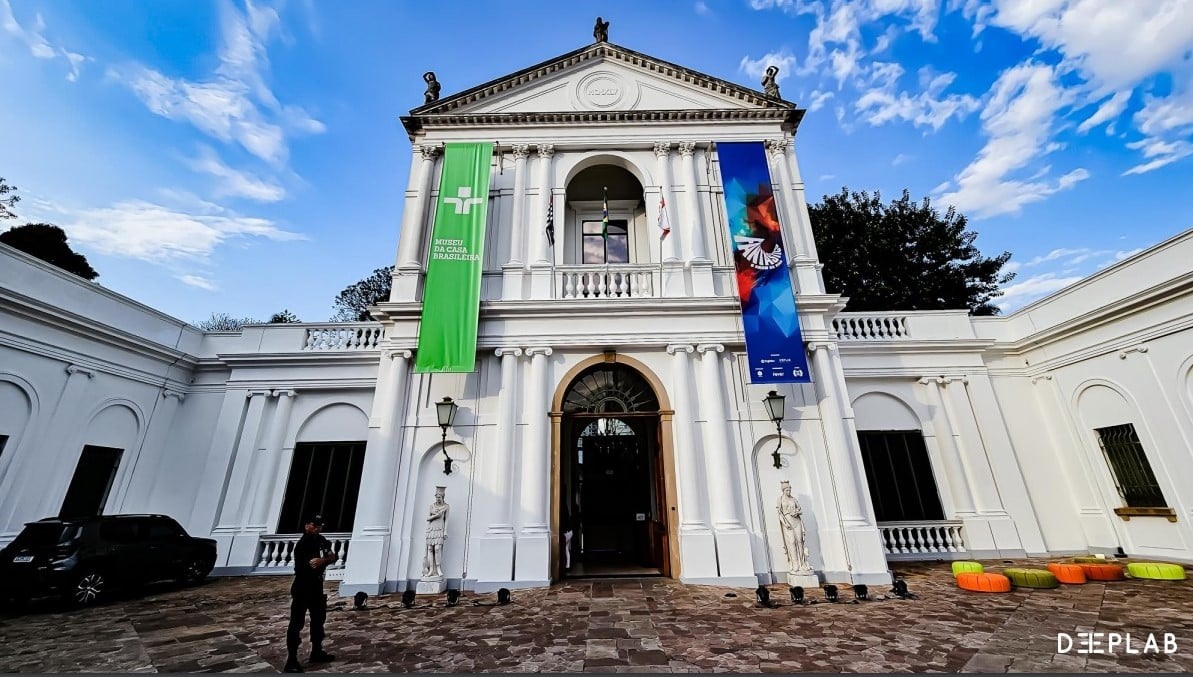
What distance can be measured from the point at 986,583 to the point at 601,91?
508 inches

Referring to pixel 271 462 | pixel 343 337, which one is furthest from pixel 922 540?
pixel 271 462

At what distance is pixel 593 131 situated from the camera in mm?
11391

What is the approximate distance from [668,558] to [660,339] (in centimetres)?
414

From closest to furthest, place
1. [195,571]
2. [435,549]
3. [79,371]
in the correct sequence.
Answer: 1. [435,549]
2. [195,571]
3. [79,371]

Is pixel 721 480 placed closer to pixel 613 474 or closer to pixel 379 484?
pixel 613 474

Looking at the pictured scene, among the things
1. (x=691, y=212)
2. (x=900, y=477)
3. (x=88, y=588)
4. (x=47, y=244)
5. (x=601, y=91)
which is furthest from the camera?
(x=47, y=244)

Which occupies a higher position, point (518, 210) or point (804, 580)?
point (518, 210)

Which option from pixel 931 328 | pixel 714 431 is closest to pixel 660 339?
pixel 714 431

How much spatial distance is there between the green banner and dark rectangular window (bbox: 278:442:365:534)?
4.28 m

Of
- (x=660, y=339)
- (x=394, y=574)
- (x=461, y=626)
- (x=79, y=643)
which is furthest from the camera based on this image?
(x=660, y=339)

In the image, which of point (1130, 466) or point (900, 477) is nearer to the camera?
point (1130, 466)

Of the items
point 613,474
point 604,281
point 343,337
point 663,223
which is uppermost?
point 663,223

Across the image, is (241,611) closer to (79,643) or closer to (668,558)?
(79,643)

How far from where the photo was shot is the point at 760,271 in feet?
30.8
